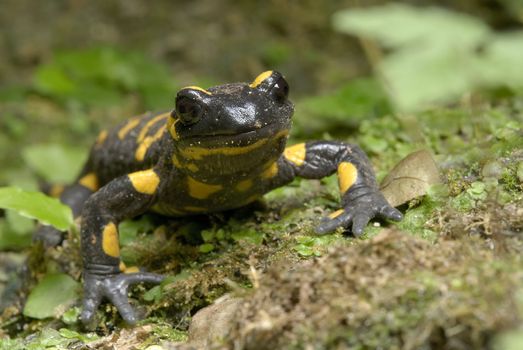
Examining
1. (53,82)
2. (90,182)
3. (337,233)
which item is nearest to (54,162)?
(90,182)

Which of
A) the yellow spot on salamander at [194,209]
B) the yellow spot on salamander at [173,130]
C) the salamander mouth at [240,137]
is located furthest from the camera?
the yellow spot on salamander at [194,209]

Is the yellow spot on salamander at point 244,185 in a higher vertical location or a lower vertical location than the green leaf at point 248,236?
higher

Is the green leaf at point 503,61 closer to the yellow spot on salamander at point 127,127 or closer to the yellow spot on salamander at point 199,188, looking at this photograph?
the yellow spot on salamander at point 199,188

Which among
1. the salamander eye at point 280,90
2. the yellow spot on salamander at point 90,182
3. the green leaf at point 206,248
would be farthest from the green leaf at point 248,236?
the yellow spot on salamander at point 90,182

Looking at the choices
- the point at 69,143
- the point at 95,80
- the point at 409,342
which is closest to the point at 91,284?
the point at 409,342

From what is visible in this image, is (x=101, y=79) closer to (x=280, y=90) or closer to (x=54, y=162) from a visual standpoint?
(x=54, y=162)

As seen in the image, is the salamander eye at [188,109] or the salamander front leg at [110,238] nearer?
the salamander eye at [188,109]

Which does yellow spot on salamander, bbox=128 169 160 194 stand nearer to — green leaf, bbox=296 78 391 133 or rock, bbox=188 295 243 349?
rock, bbox=188 295 243 349

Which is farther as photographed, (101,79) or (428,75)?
(101,79)
